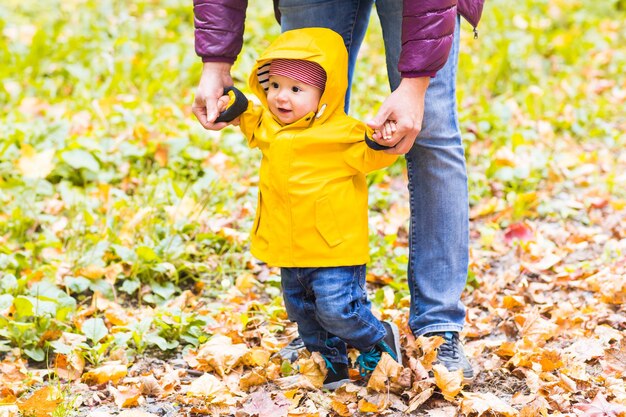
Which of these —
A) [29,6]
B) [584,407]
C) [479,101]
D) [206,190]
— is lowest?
[584,407]

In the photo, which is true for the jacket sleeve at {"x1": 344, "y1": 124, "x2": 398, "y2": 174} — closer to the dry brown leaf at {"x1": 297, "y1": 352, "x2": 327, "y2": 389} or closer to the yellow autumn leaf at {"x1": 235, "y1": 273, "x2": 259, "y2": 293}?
the dry brown leaf at {"x1": 297, "y1": 352, "x2": 327, "y2": 389}

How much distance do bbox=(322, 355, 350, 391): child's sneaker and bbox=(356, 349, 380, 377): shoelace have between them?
0.17 ft

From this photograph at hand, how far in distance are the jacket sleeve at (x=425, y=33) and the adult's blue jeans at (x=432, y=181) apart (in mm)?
270

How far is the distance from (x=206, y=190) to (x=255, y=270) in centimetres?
53

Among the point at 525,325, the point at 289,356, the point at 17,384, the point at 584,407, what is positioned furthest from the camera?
the point at 525,325

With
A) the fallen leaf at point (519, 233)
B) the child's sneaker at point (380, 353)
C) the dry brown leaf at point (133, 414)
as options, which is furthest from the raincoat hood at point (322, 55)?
the fallen leaf at point (519, 233)

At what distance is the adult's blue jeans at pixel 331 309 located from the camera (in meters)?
A: 2.22

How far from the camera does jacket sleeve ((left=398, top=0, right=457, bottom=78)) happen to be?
79.6 inches

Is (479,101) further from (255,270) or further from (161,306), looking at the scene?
(161,306)

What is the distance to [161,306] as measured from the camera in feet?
9.91

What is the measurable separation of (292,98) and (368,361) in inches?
33.6

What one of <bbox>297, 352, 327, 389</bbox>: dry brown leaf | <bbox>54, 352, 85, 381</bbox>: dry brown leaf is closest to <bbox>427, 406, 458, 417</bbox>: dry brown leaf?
<bbox>297, 352, 327, 389</bbox>: dry brown leaf

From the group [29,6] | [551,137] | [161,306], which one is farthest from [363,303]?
[29,6]

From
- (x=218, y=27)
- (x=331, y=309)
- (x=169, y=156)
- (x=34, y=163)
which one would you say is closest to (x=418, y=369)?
(x=331, y=309)
